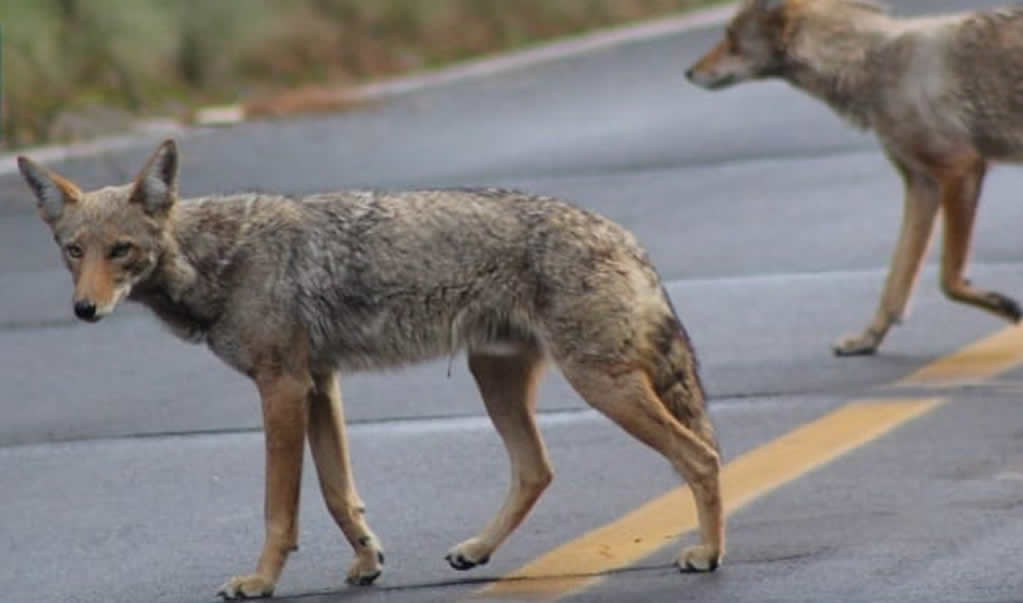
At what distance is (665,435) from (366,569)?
0.97 m

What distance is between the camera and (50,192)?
334 inches

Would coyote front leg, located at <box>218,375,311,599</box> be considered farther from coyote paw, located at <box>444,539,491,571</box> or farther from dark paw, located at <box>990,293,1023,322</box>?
dark paw, located at <box>990,293,1023,322</box>

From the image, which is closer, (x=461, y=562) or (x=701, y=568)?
(x=701, y=568)

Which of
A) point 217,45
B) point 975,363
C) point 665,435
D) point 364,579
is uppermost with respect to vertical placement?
point 665,435

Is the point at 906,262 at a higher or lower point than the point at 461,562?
lower

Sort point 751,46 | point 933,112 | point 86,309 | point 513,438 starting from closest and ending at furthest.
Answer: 1. point 86,309
2. point 513,438
3. point 933,112
4. point 751,46

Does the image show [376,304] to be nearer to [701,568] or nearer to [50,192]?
[50,192]

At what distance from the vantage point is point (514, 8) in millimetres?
24328

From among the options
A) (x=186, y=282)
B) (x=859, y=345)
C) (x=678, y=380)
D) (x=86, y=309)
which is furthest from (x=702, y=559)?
(x=859, y=345)

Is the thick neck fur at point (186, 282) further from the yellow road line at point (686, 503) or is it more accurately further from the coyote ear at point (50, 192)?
the yellow road line at point (686, 503)

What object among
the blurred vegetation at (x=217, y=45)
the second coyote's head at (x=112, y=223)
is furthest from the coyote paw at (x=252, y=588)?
the blurred vegetation at (x=217, y=45)

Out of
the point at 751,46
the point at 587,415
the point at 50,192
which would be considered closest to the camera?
the point at 50,192

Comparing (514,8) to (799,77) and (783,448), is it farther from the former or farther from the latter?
(783,448)

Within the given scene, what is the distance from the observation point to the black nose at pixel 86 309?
8.26m
